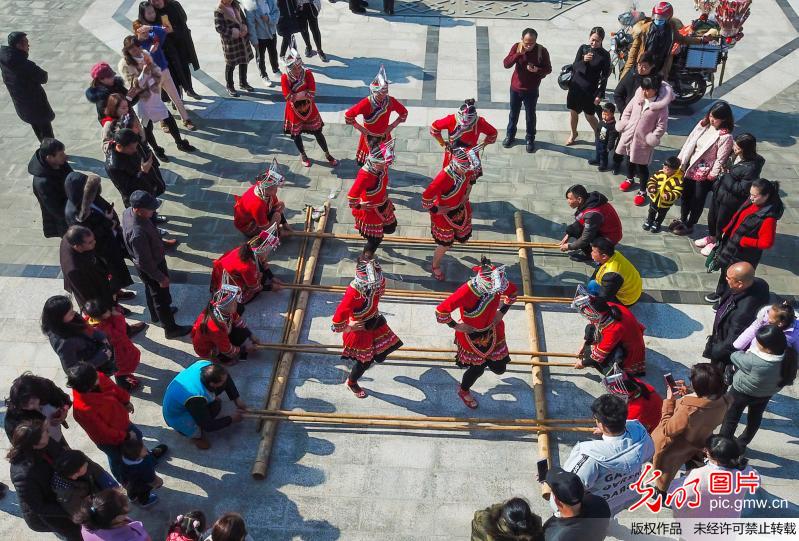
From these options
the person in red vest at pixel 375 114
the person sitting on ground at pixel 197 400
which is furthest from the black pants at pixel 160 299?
the person in red vest at pixel 375 114

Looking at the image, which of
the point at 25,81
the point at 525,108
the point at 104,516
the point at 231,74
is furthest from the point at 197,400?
the point at 231,74

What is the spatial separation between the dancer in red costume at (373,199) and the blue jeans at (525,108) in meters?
3.07

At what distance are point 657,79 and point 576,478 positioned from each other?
5.89 metres

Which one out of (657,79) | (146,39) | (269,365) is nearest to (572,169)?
(657,79)

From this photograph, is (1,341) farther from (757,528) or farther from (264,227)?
(757,528)

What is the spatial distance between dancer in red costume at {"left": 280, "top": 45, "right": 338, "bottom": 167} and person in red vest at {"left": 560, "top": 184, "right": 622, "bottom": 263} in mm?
3707

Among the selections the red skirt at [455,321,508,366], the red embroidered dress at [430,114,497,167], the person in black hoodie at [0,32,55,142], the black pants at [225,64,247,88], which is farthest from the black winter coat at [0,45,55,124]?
the red skirt at [455,321,508,366]

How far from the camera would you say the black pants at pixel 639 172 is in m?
9.20

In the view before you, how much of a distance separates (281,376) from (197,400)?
1063mm

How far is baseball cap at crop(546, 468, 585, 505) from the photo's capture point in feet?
14.2

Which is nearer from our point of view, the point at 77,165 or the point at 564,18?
the point at 77,165

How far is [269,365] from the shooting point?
714cm

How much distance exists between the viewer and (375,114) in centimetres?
877

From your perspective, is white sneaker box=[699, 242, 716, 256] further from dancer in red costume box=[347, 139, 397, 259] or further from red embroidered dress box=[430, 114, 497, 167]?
dancer in red costume box=[347, 139, 397, 259]
